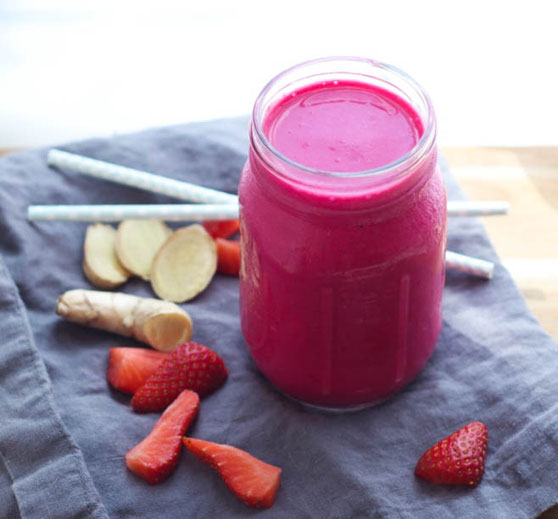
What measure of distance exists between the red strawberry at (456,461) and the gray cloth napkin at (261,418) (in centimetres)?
1

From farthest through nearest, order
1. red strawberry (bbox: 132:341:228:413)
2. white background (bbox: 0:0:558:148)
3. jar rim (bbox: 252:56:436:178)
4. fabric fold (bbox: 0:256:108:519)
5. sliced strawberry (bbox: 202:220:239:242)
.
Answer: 1. white background (bbox: 0:0:558:148)
2. sliced strawberry (bbox: 202:220:239:242)
3. red strawberry (bbox: 132:341:228:413)
4. fabric fold (bbox: 0:256:108:519)
5. jar rim (bbox: 252:56:436:178)

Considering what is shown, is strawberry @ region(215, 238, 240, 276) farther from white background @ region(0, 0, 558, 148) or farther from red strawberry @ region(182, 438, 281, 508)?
white background @ region(0, 0, 558, 148)

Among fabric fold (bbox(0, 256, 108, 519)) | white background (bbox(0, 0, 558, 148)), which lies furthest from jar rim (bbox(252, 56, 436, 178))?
white background (bbox(0, 0, 558, 148))

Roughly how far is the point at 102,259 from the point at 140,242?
6cm

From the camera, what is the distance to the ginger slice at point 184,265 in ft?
4.69

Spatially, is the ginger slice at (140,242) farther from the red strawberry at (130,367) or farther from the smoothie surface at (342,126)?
the smoothie surface at (342,126)

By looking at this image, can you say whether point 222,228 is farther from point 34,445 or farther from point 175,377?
point 34,445

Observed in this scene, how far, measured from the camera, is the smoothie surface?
109cm

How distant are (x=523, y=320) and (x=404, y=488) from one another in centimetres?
29

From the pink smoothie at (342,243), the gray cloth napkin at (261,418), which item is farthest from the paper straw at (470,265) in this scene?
the pink smoothie at (342,243)

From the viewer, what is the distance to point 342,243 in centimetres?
109

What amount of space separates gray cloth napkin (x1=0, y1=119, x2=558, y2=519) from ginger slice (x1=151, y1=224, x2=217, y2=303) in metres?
0.02

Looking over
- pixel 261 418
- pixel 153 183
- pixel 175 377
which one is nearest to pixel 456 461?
pixel 261 418

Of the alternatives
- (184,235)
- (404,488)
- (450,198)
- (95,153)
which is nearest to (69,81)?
(95,153)
